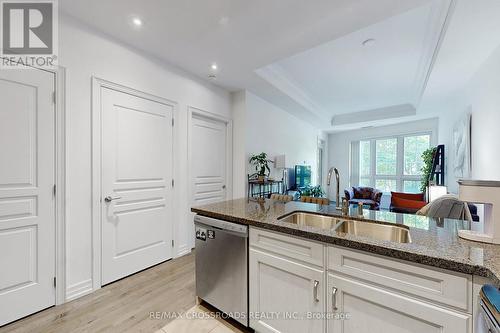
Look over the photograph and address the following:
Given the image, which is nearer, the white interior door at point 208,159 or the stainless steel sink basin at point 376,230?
the stainless steel sink basin at point 376,230

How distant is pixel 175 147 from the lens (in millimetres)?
3111

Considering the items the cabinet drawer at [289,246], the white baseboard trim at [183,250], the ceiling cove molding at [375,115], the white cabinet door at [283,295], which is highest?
the ceiling cove molding at [375,115]

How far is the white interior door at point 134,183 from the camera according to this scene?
2.44 metres

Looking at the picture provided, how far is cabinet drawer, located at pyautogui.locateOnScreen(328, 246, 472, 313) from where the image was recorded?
944 mm

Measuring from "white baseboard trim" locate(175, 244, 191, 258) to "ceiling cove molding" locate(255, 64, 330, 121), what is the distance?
8.95ft

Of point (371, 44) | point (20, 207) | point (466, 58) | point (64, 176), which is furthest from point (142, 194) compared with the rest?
point (466, 58)

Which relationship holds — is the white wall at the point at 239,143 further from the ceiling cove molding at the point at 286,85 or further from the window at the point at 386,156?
the window at the point at 386,156

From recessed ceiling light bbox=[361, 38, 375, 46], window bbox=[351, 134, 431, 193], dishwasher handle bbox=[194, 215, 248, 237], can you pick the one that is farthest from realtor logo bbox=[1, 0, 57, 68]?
window bbox=[351, 134, 431, 193]

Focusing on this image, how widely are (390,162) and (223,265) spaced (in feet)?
23.2

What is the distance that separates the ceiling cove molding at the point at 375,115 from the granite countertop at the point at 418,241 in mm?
4961

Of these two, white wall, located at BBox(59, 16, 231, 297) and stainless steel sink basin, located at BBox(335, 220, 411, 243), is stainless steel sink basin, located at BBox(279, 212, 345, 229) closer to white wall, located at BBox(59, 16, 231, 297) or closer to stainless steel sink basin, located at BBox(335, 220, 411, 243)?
stainless steel sink basin, located at BBox(335, 220, 411, 243)

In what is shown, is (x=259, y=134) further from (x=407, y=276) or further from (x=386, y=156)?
(x=386, y=156)

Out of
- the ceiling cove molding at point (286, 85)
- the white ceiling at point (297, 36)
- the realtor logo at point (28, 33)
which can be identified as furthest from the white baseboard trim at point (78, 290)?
Result: the ceiling cove molding at point (286, 85)

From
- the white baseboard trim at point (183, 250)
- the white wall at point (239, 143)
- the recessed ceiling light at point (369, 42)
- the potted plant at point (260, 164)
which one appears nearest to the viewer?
the recessed ceiling light at point (369, 42)
